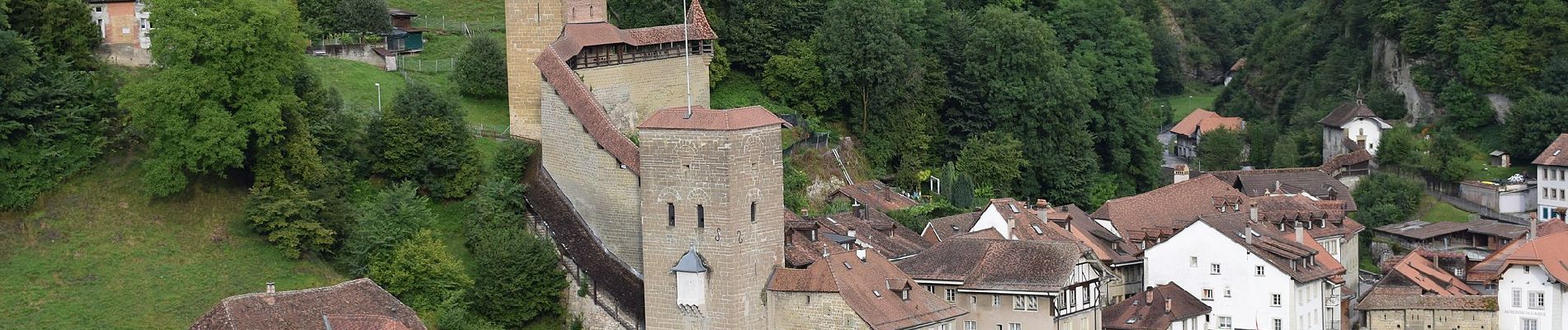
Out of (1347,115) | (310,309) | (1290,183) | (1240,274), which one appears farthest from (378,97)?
(1347,115)

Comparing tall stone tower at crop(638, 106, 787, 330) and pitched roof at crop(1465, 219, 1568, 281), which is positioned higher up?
tall stone tower at crop(638, 106, 787, 330)

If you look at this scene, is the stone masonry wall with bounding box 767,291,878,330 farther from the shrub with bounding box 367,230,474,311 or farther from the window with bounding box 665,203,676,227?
the shrub with bounding box 367,230,474,311

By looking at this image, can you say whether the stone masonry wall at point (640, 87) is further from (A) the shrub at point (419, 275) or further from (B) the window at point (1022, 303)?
(B) the window at point (1022, 303)

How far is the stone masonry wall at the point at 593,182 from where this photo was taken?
7419cm

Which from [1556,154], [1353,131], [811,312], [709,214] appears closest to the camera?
[709,214]

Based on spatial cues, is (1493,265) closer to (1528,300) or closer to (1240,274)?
(1528,300)

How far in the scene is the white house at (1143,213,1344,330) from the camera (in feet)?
273

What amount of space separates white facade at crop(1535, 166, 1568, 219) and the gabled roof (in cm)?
1073

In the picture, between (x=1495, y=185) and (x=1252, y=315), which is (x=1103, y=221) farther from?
(x=1495, y=185)

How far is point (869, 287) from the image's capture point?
234ft

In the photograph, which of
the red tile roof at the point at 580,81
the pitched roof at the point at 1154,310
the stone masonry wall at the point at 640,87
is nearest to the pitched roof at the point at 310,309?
the red tile roof at the point at 580,81

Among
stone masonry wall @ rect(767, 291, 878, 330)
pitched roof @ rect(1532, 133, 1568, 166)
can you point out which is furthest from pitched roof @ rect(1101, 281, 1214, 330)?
pitched roof @ rect(1532, 133, 1568, 166)

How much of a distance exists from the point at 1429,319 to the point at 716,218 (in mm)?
30952

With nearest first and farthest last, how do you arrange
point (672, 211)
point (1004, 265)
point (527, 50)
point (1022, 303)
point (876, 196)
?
point (672, 211) < point (1022, 303) < point (1004, 265) < point (527, 50) < point (876, 196)
